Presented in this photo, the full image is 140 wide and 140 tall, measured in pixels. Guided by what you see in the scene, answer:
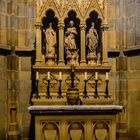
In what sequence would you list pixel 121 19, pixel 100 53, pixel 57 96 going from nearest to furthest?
pixel 57 96 < pixel 100 53 < pixel 121 19

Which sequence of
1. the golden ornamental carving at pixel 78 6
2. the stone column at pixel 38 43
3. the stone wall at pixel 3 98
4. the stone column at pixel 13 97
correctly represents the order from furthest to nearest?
the stone column at pixel 13 97, the stone wall at pixel 3 98, the golden ornamental carving at pixel 78 6, the stone column at pixel 38 43

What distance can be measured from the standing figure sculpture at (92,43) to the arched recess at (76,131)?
1596 mm

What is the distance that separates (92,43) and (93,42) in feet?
0.09

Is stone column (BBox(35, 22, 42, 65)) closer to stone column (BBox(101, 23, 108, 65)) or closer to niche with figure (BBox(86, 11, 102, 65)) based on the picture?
niche with figure (BBox(86, 11, 102, 65))

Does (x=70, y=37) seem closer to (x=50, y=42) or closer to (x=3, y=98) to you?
(x=50, y=42)

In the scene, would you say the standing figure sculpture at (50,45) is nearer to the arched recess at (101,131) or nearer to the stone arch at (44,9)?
the stone arch at (44,9)

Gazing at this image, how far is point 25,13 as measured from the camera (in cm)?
771

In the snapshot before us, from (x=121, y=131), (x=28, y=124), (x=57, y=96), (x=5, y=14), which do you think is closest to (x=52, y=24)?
(x=5, y=14)

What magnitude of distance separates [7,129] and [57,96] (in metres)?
1.32

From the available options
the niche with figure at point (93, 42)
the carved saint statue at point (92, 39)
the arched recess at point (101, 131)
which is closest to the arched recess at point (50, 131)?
the arched recess at point (101, 131)

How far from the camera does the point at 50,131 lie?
6.02 m

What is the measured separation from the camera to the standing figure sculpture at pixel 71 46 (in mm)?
7121

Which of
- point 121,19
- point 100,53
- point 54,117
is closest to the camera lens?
point 54,117

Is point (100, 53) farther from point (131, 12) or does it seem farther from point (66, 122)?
point (66, 122)
